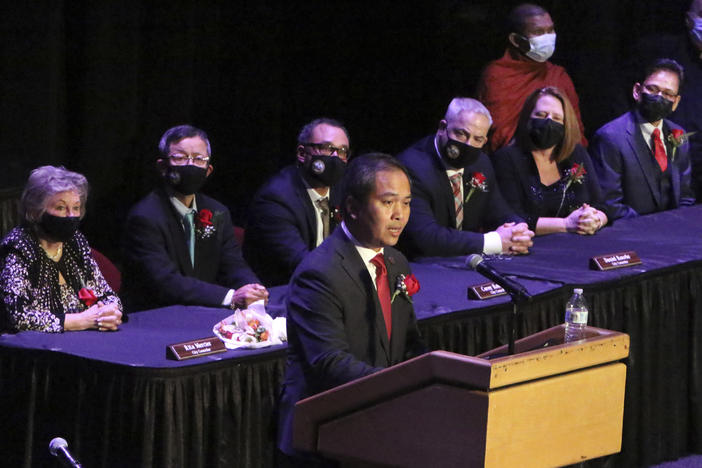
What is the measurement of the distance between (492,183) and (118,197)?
226cm

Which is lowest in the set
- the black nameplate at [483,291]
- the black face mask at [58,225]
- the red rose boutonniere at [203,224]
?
the black nameplate at [483,291]

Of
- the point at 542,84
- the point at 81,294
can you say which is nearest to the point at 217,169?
the point at 542,84

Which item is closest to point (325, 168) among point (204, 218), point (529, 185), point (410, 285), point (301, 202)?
point (301, 202)

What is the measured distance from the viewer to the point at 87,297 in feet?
14.8

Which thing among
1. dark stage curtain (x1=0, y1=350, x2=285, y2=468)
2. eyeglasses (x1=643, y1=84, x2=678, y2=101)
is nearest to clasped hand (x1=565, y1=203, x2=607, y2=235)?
eyeglasses (x1=643, y1=84, x2=678, y2=101)

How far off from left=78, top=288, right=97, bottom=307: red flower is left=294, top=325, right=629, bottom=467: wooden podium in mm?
1607

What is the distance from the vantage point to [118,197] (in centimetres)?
707

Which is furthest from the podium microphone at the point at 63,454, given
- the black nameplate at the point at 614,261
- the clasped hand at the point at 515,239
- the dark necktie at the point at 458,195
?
the dark necktie at the point at 458,195

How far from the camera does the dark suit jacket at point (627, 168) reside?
264 inches

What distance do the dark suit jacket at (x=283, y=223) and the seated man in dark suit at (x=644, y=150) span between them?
188 cm

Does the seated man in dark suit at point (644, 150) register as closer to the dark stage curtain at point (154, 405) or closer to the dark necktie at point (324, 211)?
the dark necktie at point (324, 211)

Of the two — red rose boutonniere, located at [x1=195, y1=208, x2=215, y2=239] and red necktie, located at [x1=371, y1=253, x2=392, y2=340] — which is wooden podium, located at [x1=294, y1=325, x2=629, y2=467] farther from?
red rose boutonniere, located at [x1=195, y1=208, x2=215, y2=239]

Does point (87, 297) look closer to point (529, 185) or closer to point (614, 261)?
point (614, 261)

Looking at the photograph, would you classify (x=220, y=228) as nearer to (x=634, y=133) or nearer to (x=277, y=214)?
(x=277, y=214)
